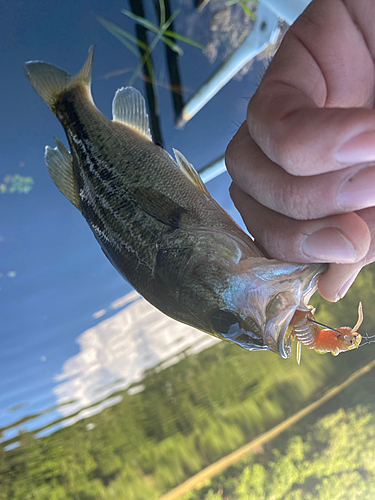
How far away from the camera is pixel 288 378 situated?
2.05m

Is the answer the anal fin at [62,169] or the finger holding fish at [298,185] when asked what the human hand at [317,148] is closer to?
the finger holding fish at [298,185]

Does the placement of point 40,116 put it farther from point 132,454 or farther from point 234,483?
point 234,483

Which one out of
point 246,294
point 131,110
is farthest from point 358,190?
point 131,110

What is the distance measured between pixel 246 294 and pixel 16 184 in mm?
1405

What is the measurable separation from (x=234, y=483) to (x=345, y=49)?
7.19 feet

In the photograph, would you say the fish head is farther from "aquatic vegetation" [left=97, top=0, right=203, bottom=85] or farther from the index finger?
"aquatic vegetation" [left=97, top=0, right=203, bottom=85]

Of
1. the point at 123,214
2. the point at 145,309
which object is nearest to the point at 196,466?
the point at 145,309

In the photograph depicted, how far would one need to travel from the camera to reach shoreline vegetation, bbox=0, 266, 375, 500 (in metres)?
1.80

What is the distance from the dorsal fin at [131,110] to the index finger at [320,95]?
0.33m

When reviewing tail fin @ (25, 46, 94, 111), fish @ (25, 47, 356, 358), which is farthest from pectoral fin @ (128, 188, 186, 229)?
tail fin @ (25, 46, 94, 111)

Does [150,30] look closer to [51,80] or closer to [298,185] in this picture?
[51,80]

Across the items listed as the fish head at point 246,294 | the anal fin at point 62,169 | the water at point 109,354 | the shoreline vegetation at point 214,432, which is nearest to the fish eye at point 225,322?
the fish head at point 246,294

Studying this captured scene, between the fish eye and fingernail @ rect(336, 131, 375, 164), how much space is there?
8.3 inches

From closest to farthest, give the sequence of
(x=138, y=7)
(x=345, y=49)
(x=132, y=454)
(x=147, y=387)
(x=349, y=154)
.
Result: (x=349, y=154)
(x=345, y=49)
(x=138, y=7)
(x=132, y=454)
(x=147, y=387)
